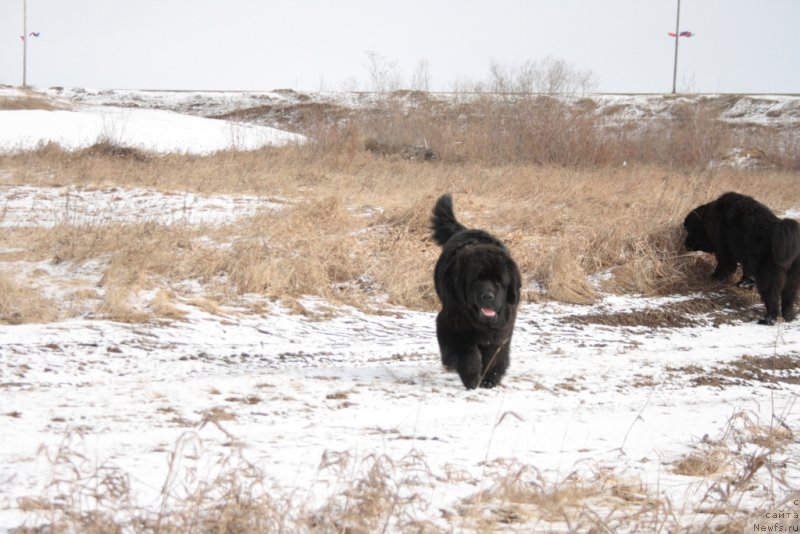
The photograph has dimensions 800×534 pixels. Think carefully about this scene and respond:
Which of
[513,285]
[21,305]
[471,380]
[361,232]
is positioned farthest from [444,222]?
[361,232]

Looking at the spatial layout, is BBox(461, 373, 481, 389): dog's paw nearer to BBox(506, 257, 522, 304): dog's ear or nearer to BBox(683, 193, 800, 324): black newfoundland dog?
BBox(506, 257, 522, 304): dog's ear

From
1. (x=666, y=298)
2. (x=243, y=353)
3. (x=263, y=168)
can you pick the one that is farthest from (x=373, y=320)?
(x=263, y=168)

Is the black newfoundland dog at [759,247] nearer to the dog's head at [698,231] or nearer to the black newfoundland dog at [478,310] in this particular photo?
the dog's head at [698,231]

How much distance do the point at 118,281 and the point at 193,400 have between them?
3.30m

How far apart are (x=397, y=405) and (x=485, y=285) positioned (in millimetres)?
1082

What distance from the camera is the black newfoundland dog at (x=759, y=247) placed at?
29.1ft

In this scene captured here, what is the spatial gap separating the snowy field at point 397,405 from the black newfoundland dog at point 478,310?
0.21 meters

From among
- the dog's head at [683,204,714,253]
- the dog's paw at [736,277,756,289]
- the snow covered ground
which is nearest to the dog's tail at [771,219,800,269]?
the dog's paw at [736,277,756,289]

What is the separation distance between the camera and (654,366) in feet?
22.2

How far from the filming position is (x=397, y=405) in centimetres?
521

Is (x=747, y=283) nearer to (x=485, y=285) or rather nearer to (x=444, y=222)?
(x=444, y=222)

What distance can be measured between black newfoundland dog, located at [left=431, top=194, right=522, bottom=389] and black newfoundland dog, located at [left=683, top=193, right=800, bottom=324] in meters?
4.76

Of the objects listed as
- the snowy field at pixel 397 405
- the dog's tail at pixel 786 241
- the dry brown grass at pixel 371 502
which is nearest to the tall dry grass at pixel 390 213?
the snowy field at pixel 397 405

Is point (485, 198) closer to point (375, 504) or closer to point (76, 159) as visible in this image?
point (76, 159)
